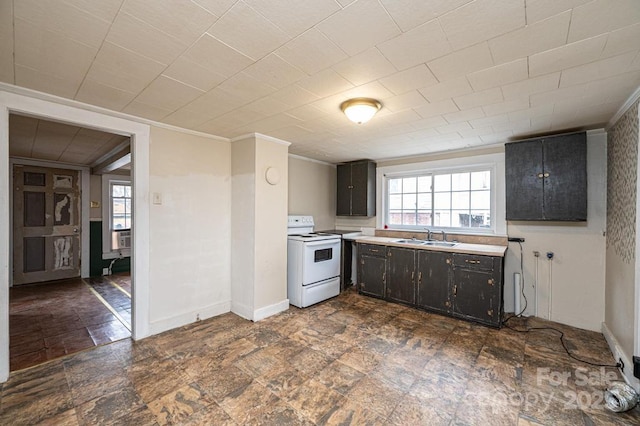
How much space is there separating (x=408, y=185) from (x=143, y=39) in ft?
13.2

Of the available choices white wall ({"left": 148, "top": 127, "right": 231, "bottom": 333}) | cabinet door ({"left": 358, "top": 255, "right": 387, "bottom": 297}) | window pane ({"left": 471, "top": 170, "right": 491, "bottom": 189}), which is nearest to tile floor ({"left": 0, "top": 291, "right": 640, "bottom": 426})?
white wall ({"left": 148, "top": 127, "right": 231, "bottom": 333})

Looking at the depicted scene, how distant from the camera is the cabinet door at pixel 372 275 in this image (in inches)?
158

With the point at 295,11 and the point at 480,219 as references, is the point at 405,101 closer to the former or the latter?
the point at 295,11

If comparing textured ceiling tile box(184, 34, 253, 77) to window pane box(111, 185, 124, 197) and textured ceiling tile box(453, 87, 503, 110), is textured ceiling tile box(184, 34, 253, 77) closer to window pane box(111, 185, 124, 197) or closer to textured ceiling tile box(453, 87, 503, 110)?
textured ceiling tile box(453, 87, 503, 110)

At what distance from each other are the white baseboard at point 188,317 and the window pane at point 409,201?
3168 mm

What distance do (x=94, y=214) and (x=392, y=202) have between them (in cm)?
609

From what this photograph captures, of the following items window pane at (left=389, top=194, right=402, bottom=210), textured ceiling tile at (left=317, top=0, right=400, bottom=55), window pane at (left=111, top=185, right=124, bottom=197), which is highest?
textured ceiling tile at (left=317, top=0, right=400, bottom=55)

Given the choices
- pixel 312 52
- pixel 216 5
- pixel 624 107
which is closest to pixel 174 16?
pixel 216 5

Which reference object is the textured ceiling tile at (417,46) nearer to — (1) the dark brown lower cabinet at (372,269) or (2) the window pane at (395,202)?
(1) the dark brown lower cabinet at (372,269)

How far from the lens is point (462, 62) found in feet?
5.46

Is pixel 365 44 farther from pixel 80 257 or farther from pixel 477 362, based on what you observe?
pixel 80 257

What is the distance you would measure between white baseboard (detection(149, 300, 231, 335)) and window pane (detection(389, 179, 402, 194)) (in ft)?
10.5

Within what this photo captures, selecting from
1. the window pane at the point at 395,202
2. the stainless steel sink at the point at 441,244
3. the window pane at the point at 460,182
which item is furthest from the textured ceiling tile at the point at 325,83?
the window pane at the point at 395,202

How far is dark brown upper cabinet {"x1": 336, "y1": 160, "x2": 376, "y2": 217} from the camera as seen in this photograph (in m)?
4.71
